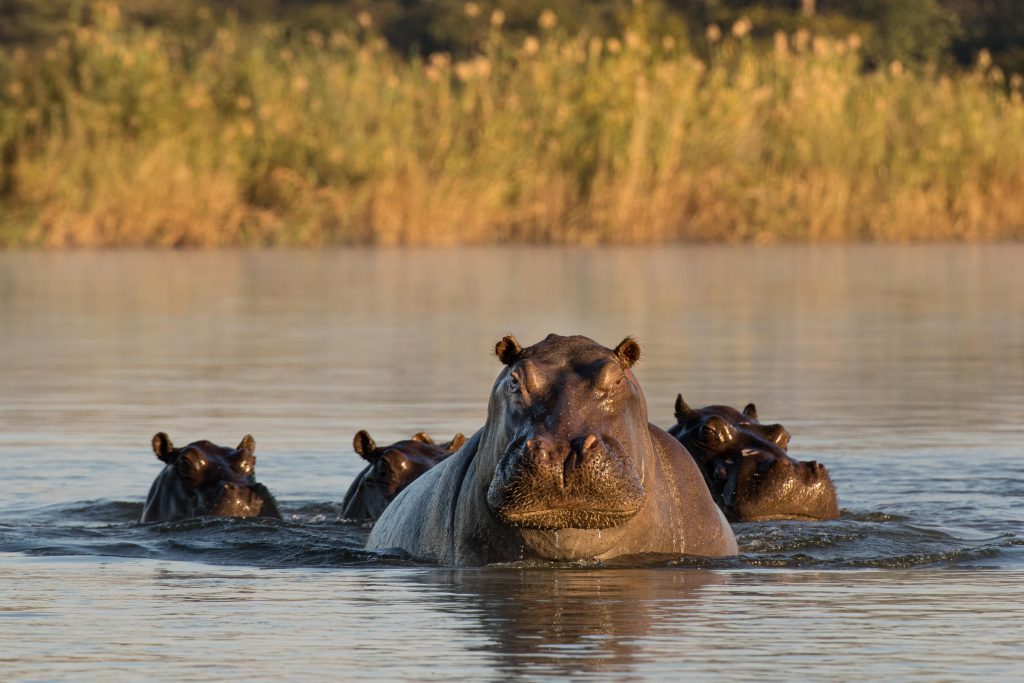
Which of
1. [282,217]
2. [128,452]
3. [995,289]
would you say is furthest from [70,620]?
[282,217]

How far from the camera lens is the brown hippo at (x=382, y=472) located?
7.15 meters

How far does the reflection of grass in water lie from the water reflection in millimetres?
17082

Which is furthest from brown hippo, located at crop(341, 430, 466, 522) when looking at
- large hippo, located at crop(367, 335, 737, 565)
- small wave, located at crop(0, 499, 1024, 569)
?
large hippo, located at crop(367, 335, 737, 565)

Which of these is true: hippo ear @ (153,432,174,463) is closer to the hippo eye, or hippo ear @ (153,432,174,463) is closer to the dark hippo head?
the hippo eye

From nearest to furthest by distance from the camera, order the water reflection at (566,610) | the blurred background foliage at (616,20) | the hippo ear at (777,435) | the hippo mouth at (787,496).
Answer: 1. the water reflection at (566,610)
2. the hippo mouth at (787,496)
3. the hippo ear at (777,435)
4. the blurred background foliage at (616,20)

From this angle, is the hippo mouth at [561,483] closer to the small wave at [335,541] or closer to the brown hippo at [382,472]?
the small wave at [335,541]

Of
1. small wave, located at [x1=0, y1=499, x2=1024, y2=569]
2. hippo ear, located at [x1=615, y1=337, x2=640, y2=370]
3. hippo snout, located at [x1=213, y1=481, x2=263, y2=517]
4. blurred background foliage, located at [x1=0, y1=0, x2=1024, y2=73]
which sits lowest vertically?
small wave, located at [x1=0, y1=499, x2=1024, y2=569]

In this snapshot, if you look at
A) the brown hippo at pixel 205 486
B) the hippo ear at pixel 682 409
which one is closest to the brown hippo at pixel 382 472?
the brown hippo at pixel 205 486

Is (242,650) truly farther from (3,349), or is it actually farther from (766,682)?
(3,349)

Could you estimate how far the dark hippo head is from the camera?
498cm

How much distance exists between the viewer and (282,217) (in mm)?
23328

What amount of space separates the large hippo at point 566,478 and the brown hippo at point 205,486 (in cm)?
127

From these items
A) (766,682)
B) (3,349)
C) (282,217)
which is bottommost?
(766,682)

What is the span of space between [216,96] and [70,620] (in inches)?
755
